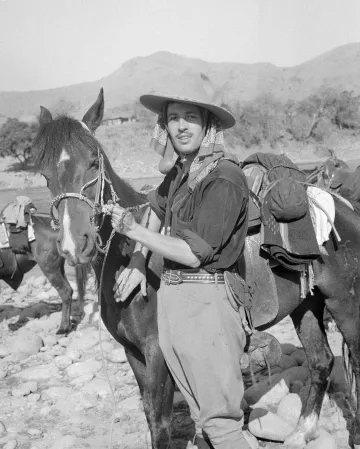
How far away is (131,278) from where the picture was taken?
297cm

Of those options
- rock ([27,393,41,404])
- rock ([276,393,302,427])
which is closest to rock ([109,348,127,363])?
rock ([27,393,41,404])

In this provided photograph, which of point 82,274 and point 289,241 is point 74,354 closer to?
point 82,274

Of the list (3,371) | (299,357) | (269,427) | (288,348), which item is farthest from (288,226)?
(3,371)

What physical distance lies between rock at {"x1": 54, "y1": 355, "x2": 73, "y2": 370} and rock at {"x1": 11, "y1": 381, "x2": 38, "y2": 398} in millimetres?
604

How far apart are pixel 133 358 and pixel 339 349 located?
3.07 metres

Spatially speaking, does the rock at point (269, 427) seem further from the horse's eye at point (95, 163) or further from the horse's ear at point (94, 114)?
the horse's ear at point (94, 114)

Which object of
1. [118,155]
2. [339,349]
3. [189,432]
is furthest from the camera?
[118,155]

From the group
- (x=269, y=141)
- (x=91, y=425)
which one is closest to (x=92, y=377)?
(x=91, y=425)

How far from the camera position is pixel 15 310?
859 cm

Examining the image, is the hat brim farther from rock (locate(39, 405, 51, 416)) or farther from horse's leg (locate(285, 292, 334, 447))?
rock (locate(39, 405, 51, 416))

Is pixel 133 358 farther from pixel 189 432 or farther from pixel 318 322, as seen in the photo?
pixel 318 322

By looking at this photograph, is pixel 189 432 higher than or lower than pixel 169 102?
lower

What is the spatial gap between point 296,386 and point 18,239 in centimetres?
469

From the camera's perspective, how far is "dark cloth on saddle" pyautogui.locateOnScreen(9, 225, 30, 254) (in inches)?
300
